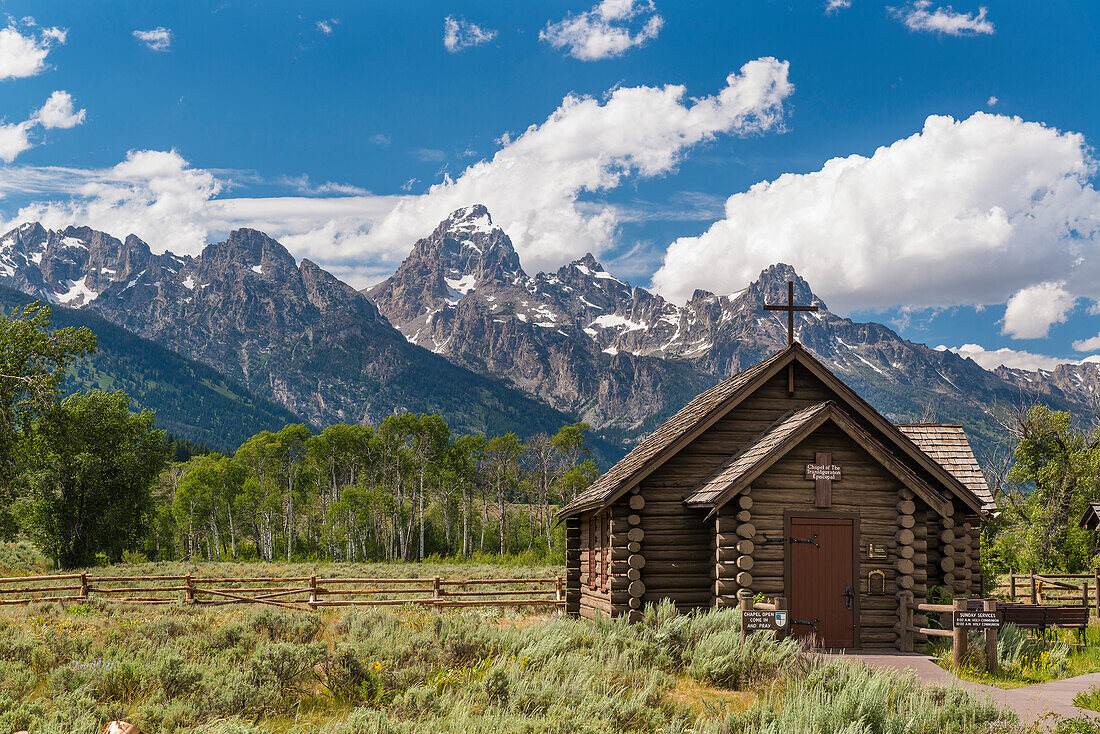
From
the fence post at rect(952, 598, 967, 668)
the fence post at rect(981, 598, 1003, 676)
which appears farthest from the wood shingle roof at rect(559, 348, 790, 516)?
the fence post at rect(981, 598, 1003, 676)

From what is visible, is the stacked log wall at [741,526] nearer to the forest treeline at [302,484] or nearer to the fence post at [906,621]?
the fence post at [906,621]

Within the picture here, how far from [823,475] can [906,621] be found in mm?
3217

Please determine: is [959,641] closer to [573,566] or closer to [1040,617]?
[1040,617]

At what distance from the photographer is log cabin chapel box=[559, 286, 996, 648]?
15398 mm

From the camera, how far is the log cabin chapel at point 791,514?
50.5 feet

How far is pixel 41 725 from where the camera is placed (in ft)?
26.6

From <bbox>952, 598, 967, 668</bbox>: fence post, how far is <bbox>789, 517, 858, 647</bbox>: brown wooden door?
2767 mm

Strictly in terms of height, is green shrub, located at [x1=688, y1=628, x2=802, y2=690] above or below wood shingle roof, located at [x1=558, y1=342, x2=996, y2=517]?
below

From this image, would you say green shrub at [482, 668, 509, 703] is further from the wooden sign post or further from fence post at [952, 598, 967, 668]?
the wooden sign post

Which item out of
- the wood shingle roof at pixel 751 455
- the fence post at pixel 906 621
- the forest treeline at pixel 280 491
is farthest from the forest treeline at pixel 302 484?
the wood shingle roof at pixel 751 455

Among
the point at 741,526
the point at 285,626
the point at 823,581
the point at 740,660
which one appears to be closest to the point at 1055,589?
the point at 823,581

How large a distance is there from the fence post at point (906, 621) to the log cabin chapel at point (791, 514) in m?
0.18

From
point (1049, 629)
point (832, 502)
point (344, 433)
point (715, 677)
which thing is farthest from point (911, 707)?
point (344, 433)

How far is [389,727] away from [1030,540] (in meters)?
42.8
